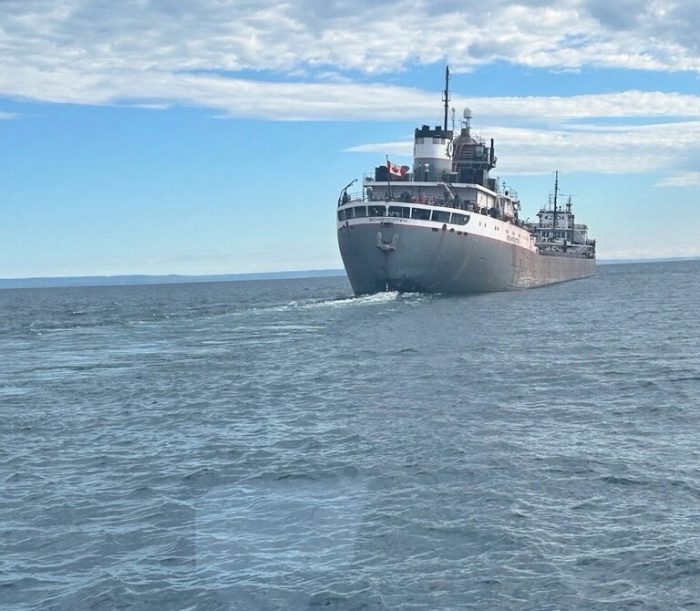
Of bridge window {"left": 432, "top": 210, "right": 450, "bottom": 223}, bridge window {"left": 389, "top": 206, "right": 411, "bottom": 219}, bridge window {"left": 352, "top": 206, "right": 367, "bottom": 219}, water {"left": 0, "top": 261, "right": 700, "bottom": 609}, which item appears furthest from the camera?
bridge window {"left": 352, "top": 206, "right": 367, "bottom": 219}

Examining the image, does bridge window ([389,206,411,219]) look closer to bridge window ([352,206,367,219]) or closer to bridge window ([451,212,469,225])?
bridge window ([352,206,367,219])

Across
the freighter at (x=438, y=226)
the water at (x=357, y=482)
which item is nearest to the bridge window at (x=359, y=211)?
the freighter at (x=438, y=226)

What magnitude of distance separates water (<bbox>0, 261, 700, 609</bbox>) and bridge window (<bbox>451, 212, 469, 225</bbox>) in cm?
3090

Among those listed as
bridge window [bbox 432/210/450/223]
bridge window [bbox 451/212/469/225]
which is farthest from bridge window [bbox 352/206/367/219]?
bridge window [bbox 451/212/469/225]

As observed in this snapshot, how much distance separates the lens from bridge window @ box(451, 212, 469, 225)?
219 ft

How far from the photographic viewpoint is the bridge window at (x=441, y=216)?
65.6 meters

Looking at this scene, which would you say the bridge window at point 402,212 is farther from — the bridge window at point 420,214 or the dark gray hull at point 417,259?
the dark gray hull at point 417,259

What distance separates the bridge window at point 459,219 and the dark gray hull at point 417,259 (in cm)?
97

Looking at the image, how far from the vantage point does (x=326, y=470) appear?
18328 mm

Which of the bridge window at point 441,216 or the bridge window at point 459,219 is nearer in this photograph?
the bridge window at point 441,216

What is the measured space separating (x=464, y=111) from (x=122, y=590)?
85.8 metres

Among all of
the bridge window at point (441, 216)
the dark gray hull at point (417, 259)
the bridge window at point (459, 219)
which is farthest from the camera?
the bridge window at point (459, 219)

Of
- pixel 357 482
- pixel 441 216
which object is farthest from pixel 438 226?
pixel 357 482

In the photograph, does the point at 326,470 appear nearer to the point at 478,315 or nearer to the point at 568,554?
the point at 568,554
